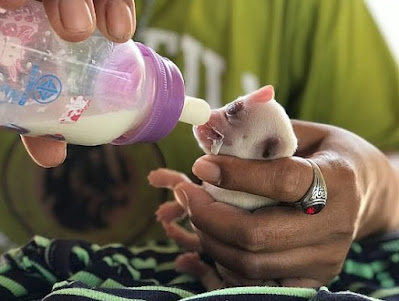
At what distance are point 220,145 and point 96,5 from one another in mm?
230

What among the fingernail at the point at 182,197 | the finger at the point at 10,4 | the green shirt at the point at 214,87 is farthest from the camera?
the green shirt at the point at 214,87

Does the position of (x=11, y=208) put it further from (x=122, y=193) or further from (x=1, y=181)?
(x=122, y=193)

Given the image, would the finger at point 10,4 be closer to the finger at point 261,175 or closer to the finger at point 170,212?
the finger at point 261,175

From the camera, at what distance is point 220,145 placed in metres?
0.82

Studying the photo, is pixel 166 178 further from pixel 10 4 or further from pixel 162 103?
pixel 10 4

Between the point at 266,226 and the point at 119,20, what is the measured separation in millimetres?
284

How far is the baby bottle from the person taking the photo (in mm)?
639

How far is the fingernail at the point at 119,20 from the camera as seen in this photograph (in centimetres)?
66

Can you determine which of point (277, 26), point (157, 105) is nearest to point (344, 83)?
point (277, 26)

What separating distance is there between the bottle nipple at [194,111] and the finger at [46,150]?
0.45ft

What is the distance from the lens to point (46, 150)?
78 cm

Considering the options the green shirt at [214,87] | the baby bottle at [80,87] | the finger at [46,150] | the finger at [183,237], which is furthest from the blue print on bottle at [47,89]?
the green shirt at [214,87]

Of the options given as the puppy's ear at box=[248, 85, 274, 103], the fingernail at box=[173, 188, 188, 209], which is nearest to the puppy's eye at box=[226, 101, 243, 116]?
the puppy's ear at box=[248, 85, 274, 103]

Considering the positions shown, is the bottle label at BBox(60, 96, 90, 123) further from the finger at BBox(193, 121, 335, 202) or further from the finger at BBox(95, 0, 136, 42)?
the finger at BBox(193, 121, 335, 202)
